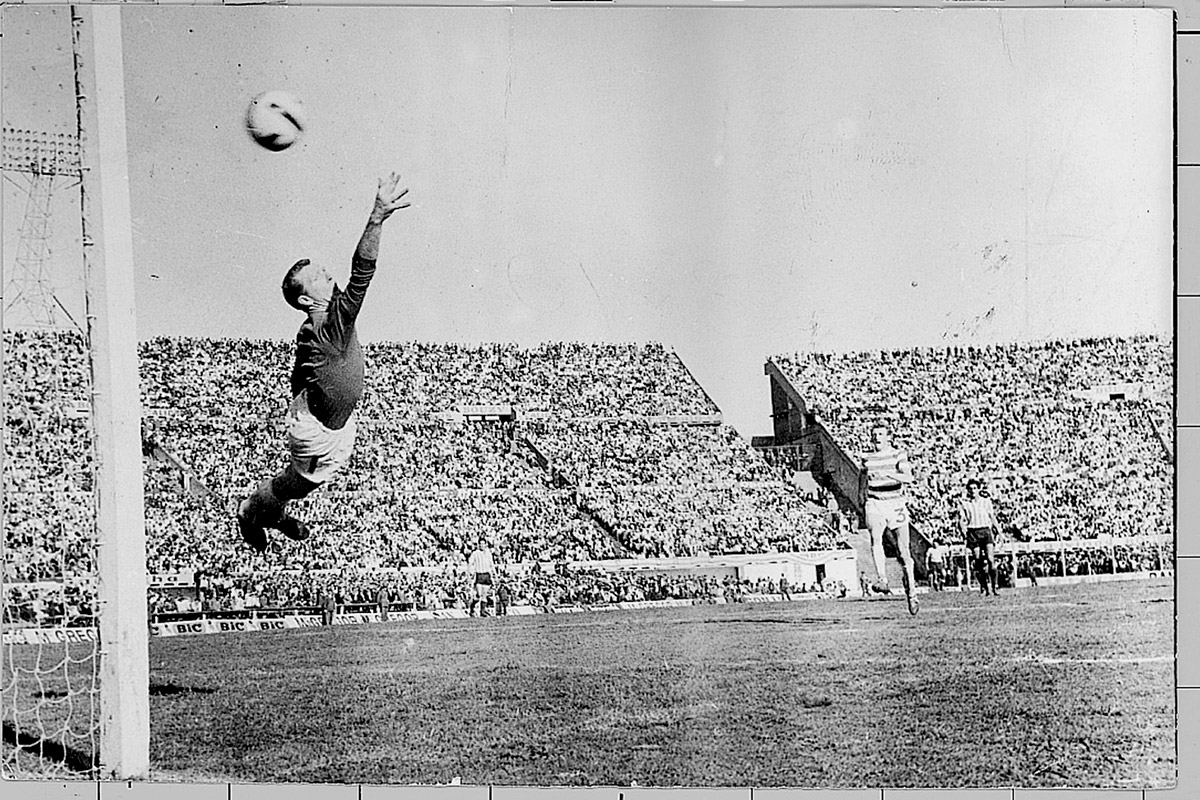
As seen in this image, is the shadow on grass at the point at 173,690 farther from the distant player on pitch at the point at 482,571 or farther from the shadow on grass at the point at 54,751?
the distant player on pitch at the point at 482,571

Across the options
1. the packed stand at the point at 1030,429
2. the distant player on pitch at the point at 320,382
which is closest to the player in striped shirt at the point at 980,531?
the packed stand at the point at 1030,429

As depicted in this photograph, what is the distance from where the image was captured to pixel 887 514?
1763 mm

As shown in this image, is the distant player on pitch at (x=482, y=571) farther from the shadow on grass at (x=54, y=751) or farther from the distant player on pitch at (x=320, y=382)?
the shadow on grass at (x=54, y=751)

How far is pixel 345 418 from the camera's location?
1788 millimetres

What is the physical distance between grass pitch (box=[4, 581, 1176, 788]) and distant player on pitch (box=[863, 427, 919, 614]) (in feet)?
0.14

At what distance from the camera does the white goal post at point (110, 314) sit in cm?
179

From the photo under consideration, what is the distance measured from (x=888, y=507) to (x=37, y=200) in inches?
54.3

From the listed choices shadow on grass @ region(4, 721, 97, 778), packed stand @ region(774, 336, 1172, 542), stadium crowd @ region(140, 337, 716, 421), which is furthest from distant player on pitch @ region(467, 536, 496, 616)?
shadow on grass @ region(4, 721, 97, 778)

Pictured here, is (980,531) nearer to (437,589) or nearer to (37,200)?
(437,589)

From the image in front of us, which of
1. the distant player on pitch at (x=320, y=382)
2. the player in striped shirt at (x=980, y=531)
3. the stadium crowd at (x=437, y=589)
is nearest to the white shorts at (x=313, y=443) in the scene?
the distant player on pitch at (x=320, y=382)

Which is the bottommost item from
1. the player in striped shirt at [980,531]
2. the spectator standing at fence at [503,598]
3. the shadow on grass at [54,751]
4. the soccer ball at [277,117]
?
the shadow on grass at [54,751]

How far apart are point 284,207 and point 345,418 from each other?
1.10 feet

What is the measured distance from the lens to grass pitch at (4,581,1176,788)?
5.73ft

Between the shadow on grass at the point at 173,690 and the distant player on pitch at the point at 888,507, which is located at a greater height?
the distant player on pitch at the point at 888,507
